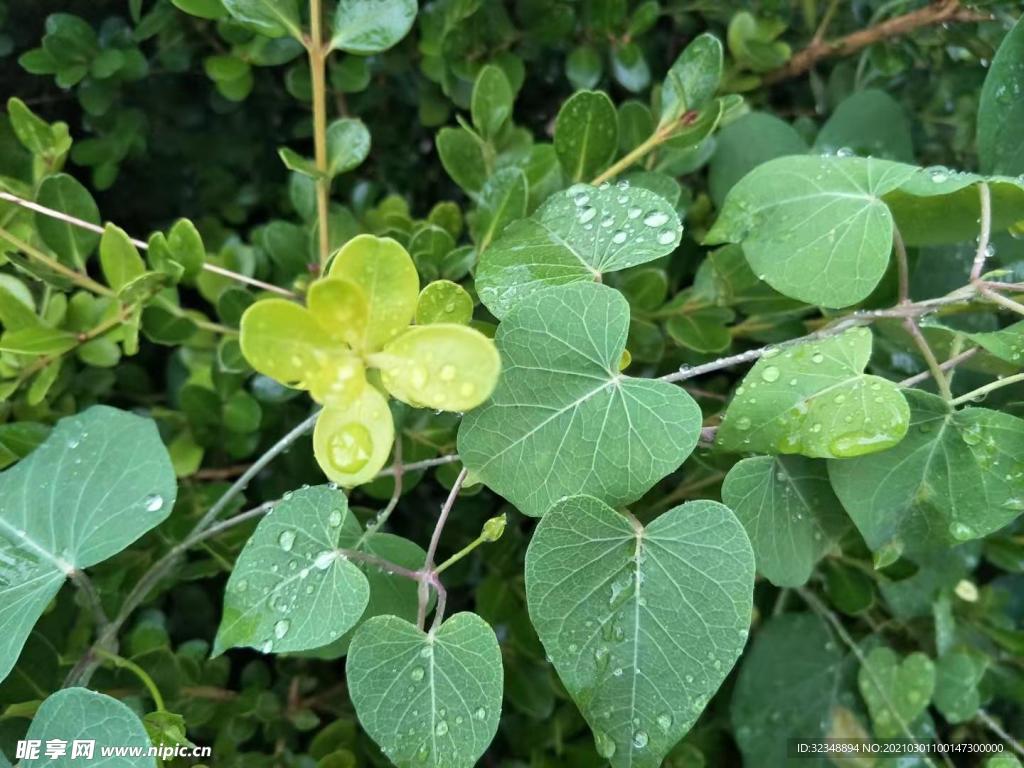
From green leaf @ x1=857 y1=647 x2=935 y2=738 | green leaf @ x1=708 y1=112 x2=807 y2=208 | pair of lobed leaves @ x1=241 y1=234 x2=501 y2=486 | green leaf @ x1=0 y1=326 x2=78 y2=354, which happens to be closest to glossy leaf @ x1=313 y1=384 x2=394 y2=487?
pair of lobed leaves @ x1=241 y1=234 x2=501 y2=486

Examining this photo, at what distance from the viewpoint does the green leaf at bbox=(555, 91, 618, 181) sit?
613mm

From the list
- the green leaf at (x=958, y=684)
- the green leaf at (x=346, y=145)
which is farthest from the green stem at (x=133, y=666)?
the green leaf at (x=958, y=684)

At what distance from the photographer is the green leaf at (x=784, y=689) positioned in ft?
2.61

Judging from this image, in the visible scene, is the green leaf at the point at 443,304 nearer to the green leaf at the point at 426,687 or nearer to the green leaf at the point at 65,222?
the green leaf at the point at 426,687

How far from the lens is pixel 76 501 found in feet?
1.85

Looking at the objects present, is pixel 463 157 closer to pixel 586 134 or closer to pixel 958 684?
pixel 586 134

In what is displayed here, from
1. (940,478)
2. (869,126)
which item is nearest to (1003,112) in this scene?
(869,126)

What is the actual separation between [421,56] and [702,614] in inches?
25.0

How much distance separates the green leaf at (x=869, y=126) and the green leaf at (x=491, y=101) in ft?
1.08

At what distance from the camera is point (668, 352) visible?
73cm

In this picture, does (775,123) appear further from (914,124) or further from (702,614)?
(702,614)

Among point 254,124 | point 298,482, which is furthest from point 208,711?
point 254,124

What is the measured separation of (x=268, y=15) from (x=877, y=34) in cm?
61

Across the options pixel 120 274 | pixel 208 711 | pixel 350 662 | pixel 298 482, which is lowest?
pixel 208 711
